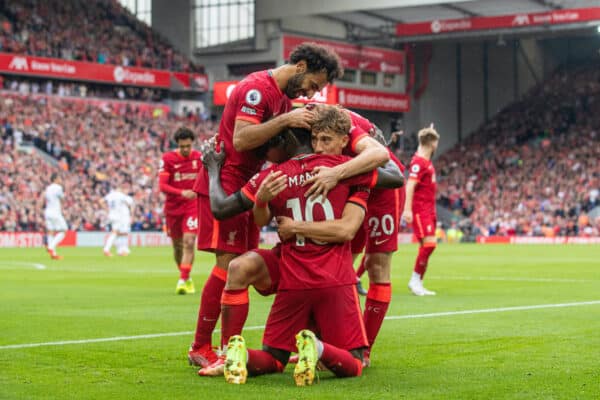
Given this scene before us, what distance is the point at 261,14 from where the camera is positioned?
175 ft

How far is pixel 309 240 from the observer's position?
249 inches

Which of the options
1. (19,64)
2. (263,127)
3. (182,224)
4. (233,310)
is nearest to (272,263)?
(233,310)

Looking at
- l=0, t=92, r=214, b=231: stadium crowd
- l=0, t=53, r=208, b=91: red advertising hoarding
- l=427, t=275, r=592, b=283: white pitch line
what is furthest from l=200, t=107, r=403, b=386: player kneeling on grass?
l=0, t=53, r=208, b=91: red advertising hoarding

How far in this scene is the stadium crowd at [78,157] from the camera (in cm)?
3717

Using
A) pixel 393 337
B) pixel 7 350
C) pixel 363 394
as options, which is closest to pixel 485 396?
pixel 363 394

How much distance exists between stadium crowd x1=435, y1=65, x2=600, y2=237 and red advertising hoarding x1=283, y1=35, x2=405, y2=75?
19.4 feet

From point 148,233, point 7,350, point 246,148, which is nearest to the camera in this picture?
point 246,148

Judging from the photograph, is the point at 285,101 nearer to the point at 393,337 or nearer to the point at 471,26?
the point at 393,337

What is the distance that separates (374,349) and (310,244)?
1900 mm

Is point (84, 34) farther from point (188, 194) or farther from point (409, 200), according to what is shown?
point (409, 200)

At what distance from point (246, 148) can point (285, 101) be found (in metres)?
0.50

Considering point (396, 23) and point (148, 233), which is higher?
point (396, 23)

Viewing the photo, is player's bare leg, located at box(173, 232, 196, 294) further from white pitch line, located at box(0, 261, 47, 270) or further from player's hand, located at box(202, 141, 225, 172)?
white pitch line, located at box(0, 261, 47, 270)

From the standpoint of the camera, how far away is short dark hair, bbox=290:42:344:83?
271 inches
